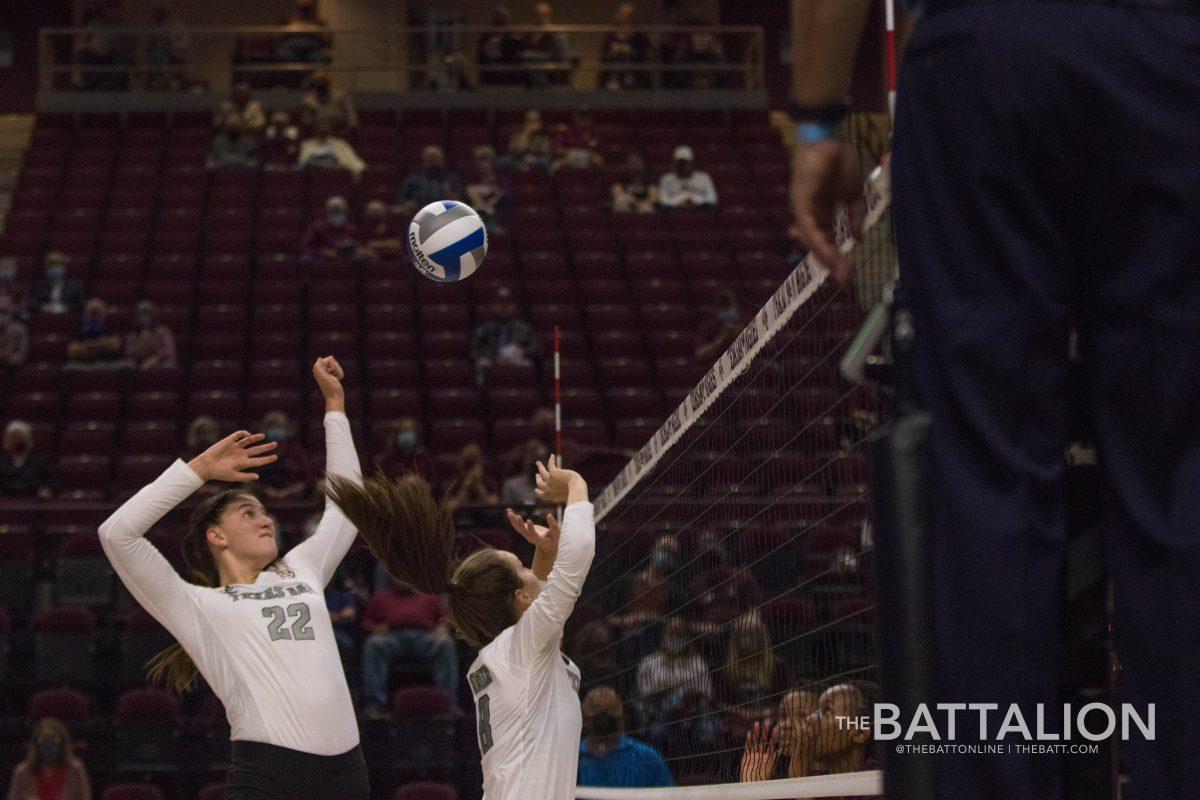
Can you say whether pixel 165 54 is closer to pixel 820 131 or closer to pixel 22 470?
pixel 22 470

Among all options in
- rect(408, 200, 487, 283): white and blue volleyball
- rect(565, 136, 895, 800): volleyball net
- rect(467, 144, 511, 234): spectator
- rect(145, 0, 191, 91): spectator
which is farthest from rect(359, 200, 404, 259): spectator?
rect(565, 136, 895, 800): volleyball net

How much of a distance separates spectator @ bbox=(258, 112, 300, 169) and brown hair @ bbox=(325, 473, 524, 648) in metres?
13.8

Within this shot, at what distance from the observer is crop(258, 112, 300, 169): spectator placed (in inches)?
756

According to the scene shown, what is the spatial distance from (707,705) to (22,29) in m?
23.2

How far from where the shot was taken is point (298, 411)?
553 inches

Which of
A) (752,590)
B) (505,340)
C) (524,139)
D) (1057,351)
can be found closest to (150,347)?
(505,340)

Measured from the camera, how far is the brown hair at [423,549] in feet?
18.8

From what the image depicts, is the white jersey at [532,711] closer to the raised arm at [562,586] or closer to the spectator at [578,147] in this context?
the raised arm at [562,586]

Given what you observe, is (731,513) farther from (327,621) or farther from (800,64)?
(800,64)

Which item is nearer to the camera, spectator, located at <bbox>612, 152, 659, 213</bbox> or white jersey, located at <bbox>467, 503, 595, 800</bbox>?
white jersey, located at <bbox>467, 503, 595, 800</bbox>

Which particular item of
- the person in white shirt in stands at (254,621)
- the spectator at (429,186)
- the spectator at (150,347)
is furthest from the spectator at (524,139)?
the person in white shirt in stands at (254,621)

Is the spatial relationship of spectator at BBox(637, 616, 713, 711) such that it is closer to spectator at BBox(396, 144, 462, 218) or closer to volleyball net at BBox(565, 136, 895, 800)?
volleyball net at BBox(565, 136, 895, 800)

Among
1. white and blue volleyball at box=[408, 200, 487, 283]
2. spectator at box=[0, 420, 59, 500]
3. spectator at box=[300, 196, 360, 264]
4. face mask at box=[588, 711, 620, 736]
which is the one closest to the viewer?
face mask at box=[588, 711, 620, 736]

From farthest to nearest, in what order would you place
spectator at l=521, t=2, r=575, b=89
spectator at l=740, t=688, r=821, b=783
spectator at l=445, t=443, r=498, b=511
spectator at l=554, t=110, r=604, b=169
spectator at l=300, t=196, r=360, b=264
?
1. spectator at l=521, t=2, r=575, b=89
2. spectator at l=554, t=110, r=604, b=169
3. spectator at l=300, t=196, r=360, b=264
4. spectator at l=445, t=443, r=498, b=511
5. spectator at l=740, t=688, r=821, b=783
